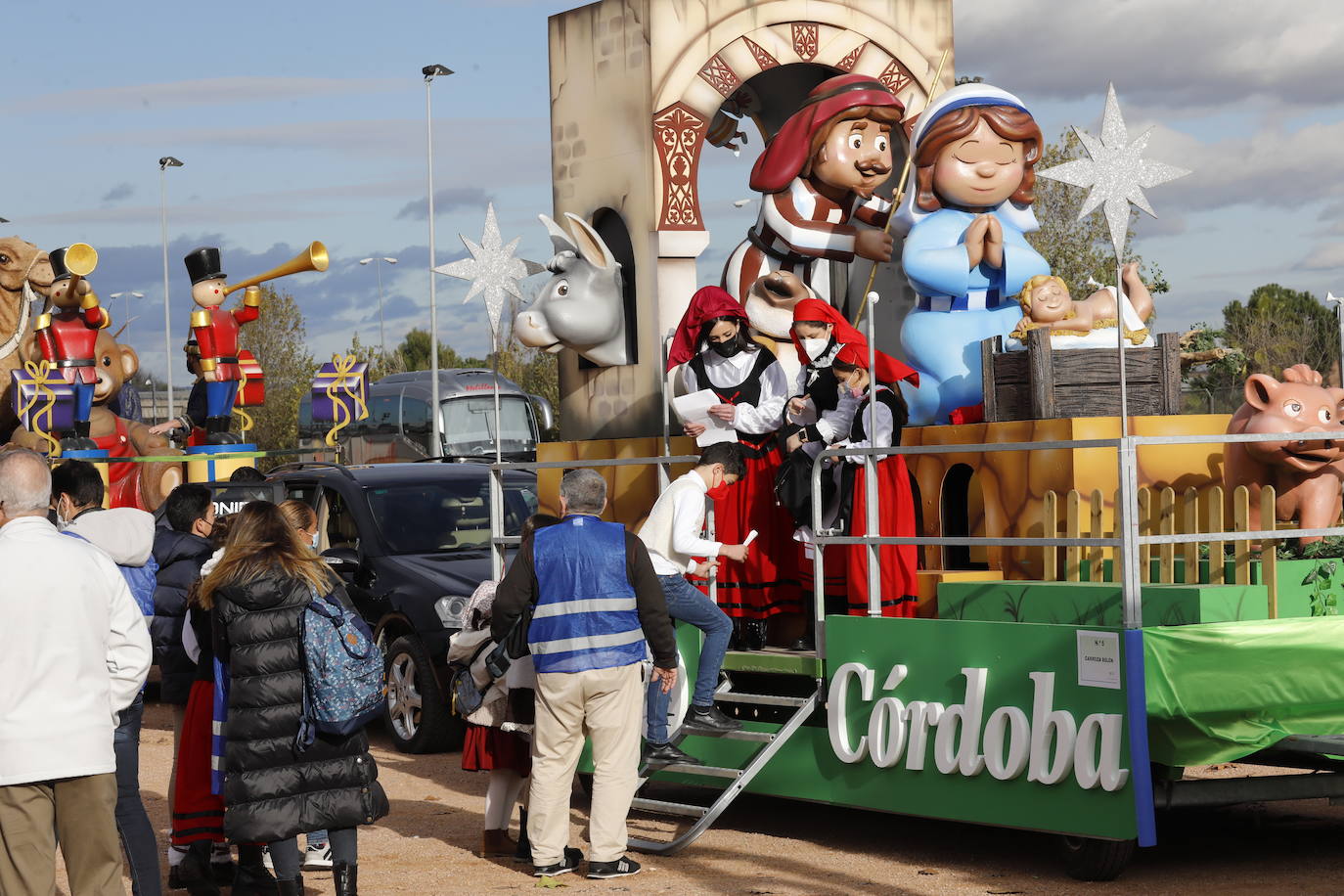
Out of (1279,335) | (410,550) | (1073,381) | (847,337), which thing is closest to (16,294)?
(410,550)

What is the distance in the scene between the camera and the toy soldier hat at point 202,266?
19875 mm

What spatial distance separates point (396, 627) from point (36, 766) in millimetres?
7284

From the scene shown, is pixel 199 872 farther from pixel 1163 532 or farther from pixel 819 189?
pixel 819 189

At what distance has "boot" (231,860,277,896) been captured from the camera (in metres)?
7.43

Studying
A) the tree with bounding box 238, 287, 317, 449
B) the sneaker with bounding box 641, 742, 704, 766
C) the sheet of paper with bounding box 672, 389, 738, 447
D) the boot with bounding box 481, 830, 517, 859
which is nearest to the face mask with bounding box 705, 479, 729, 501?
the sheet of paper with bounding box 672, 389, 738, 447

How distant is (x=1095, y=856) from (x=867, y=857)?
120 cm

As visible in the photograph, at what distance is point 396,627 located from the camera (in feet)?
41.5

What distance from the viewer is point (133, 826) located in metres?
6.77

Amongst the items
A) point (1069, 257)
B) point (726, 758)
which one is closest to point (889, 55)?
point (726, 758)

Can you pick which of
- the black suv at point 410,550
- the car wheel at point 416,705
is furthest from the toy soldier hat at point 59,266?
the car wheel at point 416,705

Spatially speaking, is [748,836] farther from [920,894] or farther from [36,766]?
[36,766]

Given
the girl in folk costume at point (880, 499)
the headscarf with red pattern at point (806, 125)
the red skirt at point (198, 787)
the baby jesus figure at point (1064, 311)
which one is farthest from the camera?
the headscarf with red pattern at point (806, 125)

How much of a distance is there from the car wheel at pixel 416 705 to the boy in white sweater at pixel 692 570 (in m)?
3.61

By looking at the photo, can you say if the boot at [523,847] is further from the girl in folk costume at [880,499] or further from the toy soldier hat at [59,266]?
the toy soldier hat at [59,266]
